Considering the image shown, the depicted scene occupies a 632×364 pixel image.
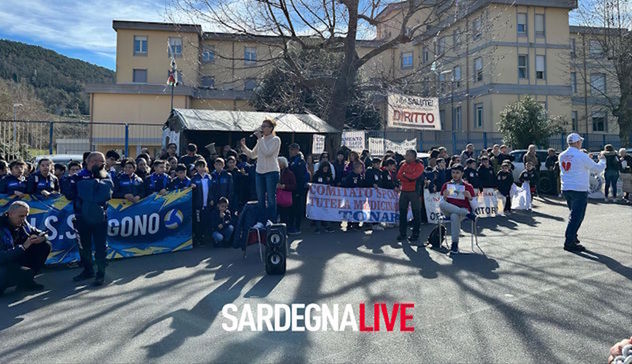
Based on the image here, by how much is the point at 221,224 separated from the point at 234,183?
1271mm

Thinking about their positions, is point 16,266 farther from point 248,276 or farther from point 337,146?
point 337,146

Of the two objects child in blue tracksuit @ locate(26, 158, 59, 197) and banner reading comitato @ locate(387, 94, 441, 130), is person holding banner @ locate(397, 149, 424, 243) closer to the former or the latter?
banner reading comitato @ locate(387, 94, 441, 130)

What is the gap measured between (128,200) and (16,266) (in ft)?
9.29

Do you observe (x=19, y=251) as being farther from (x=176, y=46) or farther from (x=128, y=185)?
(x=176, y=46)

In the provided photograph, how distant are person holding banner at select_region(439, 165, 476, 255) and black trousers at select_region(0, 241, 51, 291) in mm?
6802

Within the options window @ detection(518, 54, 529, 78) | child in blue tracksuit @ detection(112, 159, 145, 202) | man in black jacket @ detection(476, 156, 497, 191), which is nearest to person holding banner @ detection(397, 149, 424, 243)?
man in black jacket @ detection(476, 156, 497, 191)

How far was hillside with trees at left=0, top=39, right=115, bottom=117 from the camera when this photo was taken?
10094cm

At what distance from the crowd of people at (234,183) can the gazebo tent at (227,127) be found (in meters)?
2.08

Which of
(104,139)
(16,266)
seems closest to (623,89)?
(104,139)

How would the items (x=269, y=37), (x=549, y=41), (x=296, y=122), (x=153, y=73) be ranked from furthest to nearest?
(x=153, y=73) → (x=549, y=41) → (x=269, y=37) → (x=296, y=122)

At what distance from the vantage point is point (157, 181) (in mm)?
9523

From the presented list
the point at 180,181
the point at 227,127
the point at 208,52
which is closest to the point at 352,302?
the point at 180,181

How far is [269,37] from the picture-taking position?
1748 cm

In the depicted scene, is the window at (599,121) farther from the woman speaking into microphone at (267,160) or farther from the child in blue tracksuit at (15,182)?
the child in blue tracksuit at (15,182)
